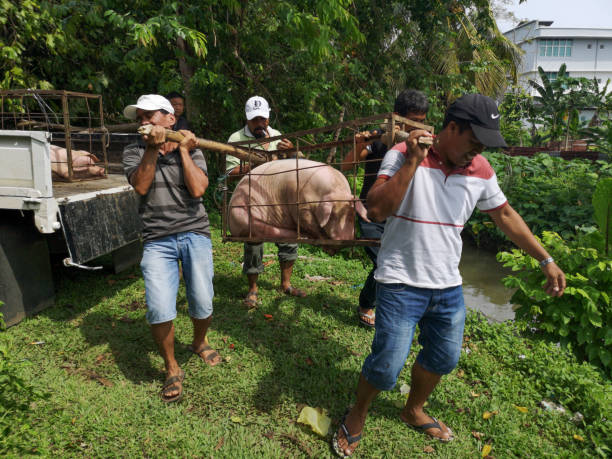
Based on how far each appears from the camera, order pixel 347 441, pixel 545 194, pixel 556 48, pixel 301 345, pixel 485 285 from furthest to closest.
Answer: pixel 556 48 < pixel 545 194 < pixel 485 285 < pixel 301 345 < pixel 347 441

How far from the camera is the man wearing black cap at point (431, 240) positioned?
1.96m

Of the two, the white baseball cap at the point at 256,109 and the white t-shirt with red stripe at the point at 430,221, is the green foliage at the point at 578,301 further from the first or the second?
the white baseball cap at the point at 256,109

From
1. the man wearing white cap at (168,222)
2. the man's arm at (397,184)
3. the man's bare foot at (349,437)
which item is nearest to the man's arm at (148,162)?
the man wearing white cap at (168,222)

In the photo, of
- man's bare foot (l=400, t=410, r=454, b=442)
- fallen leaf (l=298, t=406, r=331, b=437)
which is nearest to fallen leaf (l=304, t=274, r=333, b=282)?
fallen leaf (l=298, t=406, r=331, b=437)

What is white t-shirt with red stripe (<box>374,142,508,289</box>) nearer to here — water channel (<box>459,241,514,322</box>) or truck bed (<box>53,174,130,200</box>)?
truck bed (<box>53,174,130,200</box>)

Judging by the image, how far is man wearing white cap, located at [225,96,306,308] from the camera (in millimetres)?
3814

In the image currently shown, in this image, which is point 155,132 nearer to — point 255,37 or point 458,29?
point 255,37

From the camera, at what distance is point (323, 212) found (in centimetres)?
278

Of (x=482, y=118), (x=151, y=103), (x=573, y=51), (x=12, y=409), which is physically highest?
(x=573, y=51)

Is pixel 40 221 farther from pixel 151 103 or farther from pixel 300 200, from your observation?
pixel 300 200

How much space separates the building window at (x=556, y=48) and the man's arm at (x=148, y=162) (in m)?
48.5

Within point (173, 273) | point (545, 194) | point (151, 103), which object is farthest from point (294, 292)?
point (545, 194)

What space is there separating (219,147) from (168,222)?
2.05ft

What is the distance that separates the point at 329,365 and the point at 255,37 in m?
5.96
